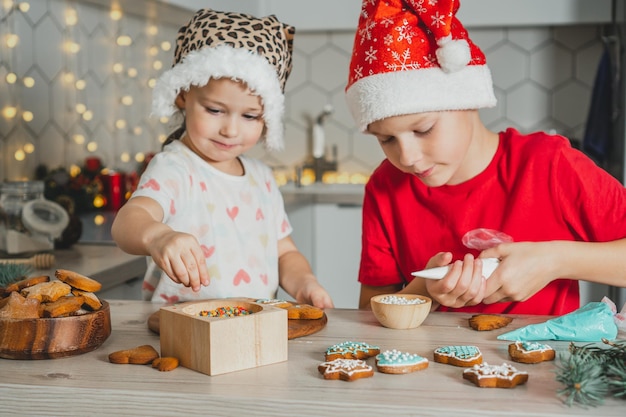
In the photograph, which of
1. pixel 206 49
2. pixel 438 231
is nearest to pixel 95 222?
Result: pixel 206 49

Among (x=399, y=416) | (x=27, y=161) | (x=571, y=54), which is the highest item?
(x=571, y=54)

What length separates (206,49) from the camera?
136 centimetres

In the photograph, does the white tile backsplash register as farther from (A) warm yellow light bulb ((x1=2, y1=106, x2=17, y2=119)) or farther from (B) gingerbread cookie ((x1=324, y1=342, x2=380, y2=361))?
(B) gingerbread cookie ((x1=324, y1=342, x2=380, y2=361))

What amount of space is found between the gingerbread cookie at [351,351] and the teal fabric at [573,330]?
19 centimetres

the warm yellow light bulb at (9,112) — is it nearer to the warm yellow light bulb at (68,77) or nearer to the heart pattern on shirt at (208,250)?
the warm yellow light bulb at (68,77)

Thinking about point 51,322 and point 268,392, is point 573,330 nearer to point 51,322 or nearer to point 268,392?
point 268,392

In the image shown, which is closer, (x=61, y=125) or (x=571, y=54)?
(x=61, y=125)

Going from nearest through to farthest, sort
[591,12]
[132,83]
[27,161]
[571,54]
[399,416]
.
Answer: [399,416], [27,161], [132,83], [591,12], [571,54]

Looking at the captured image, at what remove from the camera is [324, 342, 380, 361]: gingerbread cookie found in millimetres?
837

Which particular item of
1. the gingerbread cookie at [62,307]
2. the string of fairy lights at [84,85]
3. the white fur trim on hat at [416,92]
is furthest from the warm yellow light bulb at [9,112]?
the gingerbread cookie at [62,307]

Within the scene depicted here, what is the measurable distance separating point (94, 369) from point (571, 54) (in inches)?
117

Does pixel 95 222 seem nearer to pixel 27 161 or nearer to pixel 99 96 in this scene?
pixel 27 161

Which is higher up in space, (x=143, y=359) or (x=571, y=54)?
(x=571, y=54)

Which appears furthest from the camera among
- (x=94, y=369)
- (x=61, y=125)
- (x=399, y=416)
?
(x=61, y=125)
